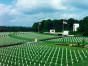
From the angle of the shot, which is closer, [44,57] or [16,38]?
[44,57]

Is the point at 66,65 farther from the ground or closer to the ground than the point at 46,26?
closer to the ground

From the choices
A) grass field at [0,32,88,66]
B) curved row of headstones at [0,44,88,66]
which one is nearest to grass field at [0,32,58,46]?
grass field at [0,32,88,66]

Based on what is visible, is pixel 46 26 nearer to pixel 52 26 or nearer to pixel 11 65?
pixel 52 26

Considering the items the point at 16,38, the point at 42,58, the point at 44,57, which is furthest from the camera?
the point at 16,38

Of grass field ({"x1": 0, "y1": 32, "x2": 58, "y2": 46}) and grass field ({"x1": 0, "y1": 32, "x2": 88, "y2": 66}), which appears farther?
grass field ({"x1": 0, "y1": 32, "x2": 58, "y2": 46})

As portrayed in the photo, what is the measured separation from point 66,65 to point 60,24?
98.9 metres

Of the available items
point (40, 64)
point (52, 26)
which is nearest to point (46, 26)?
point (52, 26)

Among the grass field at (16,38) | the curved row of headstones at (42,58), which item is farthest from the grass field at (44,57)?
the grass field at (16,38)

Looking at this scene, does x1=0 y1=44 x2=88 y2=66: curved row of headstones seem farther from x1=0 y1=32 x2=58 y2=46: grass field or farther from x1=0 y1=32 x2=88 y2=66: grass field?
x1=0 y1=32 x2=58 y2=46: grass field

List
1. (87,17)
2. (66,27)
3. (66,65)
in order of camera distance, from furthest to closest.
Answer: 1. (66,27)
2. (87,17)
3. (66,65)

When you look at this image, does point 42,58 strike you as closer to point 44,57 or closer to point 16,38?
point 44,57

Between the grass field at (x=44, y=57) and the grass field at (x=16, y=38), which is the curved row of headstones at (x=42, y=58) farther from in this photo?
the grass field at (x=16, y=38)

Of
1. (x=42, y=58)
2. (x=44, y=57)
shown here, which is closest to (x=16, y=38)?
(x=44, y=57)

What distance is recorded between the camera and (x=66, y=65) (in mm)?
19000
